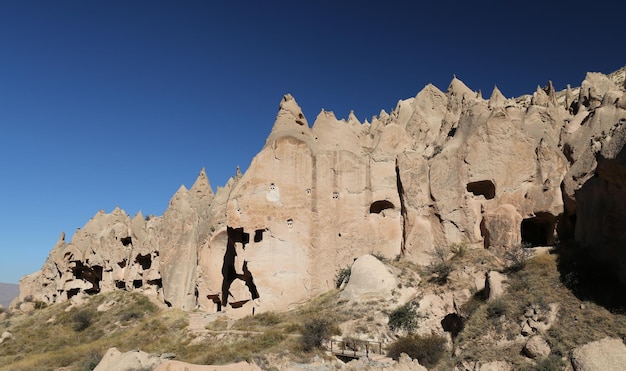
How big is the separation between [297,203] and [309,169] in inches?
85.1

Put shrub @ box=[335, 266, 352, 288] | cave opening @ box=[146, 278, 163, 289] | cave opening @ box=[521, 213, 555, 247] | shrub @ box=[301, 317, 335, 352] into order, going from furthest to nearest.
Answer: cave opening @ box=[146, 278, 163, 289] < shrub @ box=[335, 266, 352, 288] < cave opening @ box=[521, 213, 555, 247] < shrub @ box=[301, 317, 335, 352]

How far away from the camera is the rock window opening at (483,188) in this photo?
22377 millimetres

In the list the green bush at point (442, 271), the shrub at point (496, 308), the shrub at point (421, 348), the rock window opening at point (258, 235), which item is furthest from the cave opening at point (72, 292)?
the shrub at point (496, 308)

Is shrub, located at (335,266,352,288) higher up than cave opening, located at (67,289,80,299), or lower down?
higher up

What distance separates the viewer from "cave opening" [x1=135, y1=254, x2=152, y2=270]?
3669 centimetres

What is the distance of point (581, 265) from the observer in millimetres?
15195

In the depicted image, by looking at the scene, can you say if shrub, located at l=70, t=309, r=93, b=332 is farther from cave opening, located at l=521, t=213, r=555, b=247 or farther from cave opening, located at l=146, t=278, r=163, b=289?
cave opening, located at l=521, t=213, r=555, b=247

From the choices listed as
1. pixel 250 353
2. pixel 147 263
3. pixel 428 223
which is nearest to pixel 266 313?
pixel 250 353

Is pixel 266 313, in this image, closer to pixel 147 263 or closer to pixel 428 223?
pixel 428 223

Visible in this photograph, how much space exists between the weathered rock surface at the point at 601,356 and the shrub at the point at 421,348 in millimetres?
4969

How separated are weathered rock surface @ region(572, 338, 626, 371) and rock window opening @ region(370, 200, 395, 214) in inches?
573

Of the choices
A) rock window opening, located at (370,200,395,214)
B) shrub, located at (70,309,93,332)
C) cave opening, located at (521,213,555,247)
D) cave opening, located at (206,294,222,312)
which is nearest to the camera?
cave opening, located at (521,213,555,247)

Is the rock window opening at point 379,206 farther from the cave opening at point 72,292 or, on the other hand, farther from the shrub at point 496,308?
the cave opening at point 72,292

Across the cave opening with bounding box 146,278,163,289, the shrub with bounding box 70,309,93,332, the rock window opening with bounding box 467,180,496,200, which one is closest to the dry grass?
the rock window opening with bounding box 467,180,496,200
